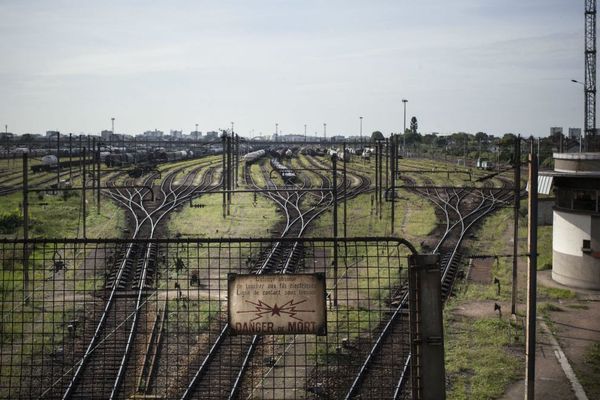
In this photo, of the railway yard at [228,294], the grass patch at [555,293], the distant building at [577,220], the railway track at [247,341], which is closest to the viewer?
the railway yard at [228,294]

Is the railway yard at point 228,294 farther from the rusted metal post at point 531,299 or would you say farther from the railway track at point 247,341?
the rusted metal post at point 531,299

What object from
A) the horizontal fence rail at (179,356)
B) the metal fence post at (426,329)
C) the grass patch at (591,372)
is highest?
the metal fence post at (426,329)

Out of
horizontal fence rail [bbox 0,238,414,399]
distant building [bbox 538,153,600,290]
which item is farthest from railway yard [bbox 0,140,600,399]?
distant building [bbox 538,153,600,290]

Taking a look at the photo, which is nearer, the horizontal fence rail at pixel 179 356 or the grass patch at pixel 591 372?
the horizontal fence rail at pixel 179 356

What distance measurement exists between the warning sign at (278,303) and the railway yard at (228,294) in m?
0.06

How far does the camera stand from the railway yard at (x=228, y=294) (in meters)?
11.3

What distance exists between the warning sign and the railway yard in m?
0.06

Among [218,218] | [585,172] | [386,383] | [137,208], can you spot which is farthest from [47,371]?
[137,208]

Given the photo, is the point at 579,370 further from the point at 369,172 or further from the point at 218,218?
the point at 369,172

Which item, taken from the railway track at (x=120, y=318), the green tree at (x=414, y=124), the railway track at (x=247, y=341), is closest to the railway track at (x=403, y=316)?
the railway track at (x=247, y=341)

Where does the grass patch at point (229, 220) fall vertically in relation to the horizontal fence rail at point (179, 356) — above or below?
above

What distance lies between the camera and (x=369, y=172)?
217ft

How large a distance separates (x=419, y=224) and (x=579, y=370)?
62.3 feet

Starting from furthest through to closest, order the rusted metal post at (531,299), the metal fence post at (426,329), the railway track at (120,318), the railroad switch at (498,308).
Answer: the railroad switch at (498,308)
the railway track at (120,318)
the rusted metal post at (531,299)
the metal fence post at (426,329)
